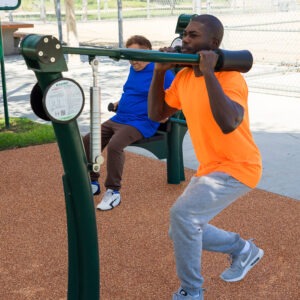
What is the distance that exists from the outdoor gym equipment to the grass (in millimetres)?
4551

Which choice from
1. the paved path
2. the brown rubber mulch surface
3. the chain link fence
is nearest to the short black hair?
the brown rubber mulch surface

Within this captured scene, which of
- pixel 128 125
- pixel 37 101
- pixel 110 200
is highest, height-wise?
pixel 37 101

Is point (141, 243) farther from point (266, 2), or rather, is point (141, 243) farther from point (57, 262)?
point (266, 2)

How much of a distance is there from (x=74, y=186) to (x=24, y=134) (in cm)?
509

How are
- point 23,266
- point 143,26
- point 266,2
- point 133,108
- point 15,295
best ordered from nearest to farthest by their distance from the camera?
point 15,295
point 23,266
point 133,108
point 266,2
point 143,26

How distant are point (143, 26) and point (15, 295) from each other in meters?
24.9

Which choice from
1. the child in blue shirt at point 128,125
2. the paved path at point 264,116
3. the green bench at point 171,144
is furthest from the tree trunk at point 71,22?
the child in blue shirt at point 128,125

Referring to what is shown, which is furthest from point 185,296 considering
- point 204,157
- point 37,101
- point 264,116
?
point 264,116

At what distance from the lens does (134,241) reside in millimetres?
4059

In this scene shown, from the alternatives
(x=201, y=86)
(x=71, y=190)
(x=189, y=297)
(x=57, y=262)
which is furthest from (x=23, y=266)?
(x=201, y=86)

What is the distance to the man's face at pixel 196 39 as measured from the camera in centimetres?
279

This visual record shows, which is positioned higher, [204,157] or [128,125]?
[204,157]

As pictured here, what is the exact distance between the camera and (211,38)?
110 inches

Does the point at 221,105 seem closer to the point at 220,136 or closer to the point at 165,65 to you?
the point at 220,136
